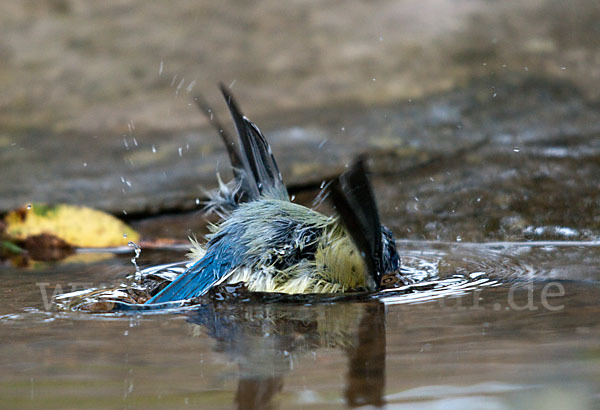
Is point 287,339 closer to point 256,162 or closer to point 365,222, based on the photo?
point 365,222

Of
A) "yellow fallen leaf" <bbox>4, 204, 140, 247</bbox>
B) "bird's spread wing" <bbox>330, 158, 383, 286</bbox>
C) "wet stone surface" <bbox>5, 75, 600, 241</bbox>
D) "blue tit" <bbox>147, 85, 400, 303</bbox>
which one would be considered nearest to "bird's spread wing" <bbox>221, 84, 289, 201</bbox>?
"blue tit" <bbox>147, 85, 400, 303</bbox>

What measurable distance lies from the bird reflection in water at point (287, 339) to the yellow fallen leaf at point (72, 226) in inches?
67.3

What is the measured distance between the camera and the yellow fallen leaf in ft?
12.5

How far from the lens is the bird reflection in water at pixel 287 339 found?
1421 millimetres

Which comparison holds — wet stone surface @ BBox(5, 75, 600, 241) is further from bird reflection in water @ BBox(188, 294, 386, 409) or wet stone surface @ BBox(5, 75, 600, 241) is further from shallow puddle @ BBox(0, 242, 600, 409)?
bird reflection in water @ BBox(188, 294, 386, 409)

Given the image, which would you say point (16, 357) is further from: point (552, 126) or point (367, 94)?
point (367, 94)

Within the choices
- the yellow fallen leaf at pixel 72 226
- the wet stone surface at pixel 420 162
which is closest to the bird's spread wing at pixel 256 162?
the wet stone surface at pixel 420 162

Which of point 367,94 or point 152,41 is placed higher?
point 152,41

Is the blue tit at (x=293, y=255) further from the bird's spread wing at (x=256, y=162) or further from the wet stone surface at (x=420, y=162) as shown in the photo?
the wet stone surface at (x=420, y=162)

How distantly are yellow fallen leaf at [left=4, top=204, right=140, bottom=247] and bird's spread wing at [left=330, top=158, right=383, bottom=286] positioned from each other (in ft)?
6.06

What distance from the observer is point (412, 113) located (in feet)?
15.8

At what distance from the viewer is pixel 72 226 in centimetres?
385

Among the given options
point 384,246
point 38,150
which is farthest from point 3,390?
point 38,150

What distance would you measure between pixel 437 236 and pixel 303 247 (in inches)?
47.2
